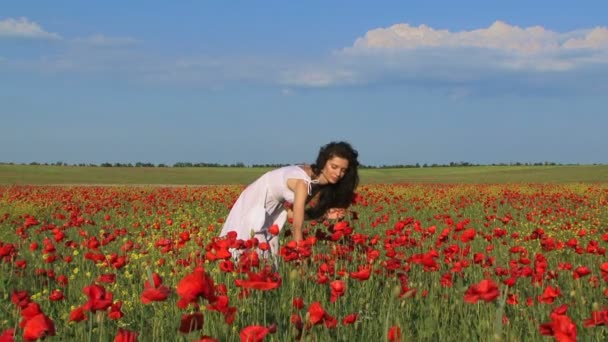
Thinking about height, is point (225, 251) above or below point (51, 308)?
above

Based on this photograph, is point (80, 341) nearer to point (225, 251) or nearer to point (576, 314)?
point (225, 251)

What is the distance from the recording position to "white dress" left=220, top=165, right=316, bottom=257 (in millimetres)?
6848

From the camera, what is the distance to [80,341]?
4.05 m

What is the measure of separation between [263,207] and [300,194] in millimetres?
779

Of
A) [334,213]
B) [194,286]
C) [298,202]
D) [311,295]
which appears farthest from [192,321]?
[334,213]

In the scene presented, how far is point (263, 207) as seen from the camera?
700 centimetres

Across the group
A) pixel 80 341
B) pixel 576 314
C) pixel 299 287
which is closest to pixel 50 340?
pixel 80 341

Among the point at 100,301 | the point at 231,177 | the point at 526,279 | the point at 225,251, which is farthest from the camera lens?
the point at 231,177

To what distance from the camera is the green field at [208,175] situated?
50.8m

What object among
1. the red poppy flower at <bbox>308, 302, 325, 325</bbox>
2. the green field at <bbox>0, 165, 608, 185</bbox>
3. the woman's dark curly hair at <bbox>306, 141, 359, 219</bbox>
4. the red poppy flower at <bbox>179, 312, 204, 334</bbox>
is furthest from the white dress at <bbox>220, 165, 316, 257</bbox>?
the green field at <bbox>0, 165, 608, 185</bbox>

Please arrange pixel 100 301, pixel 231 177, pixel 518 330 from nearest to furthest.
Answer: pixel 100 301
pixel 518 330
pixel 231 177

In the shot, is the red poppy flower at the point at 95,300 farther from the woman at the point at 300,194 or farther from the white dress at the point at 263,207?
the white dress at the point at 263,207

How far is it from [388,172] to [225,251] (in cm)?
6407

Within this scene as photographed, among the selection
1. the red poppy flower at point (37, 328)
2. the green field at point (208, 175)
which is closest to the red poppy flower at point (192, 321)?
the red poppy flower at point (37, 328)
